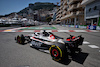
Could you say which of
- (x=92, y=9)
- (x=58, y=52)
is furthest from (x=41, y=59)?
(x=92, y=9)

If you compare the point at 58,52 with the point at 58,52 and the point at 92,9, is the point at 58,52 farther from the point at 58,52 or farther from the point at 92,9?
the point at 92,9

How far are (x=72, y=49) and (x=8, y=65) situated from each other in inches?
110

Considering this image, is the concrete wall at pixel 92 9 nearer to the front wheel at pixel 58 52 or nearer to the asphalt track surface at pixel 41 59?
the asphalt track surface at pixel 41 59

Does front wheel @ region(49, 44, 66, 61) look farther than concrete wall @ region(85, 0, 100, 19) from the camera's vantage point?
No

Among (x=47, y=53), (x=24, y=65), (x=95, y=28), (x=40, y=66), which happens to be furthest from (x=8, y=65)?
(x=95, y=28)

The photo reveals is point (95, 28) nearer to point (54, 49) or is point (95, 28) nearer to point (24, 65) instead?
point (54, 49)

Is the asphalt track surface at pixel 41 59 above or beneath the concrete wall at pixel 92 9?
beneath

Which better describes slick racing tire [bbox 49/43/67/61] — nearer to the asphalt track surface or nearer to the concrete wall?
the asphalt track surface

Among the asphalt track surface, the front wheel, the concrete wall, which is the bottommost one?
the asphalt track surface

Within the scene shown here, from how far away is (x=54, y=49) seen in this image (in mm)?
2994

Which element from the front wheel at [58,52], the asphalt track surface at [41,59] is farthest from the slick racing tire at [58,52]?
the asphalt track surface at [41,59]

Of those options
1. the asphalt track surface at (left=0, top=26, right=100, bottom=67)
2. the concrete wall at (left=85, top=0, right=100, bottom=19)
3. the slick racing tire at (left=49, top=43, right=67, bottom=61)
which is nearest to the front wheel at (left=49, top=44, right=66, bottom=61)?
the slick racing tire at (left=49, top=43, right=67, bottom=61)

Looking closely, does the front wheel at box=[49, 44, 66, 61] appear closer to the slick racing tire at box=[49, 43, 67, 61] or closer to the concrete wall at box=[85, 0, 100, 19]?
the slick racing tire at box=[49, 43, 67, 61]

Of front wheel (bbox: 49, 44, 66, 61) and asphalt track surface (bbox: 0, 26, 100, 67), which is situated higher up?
front wheel (bbox: 49, 44, 66, 61)
